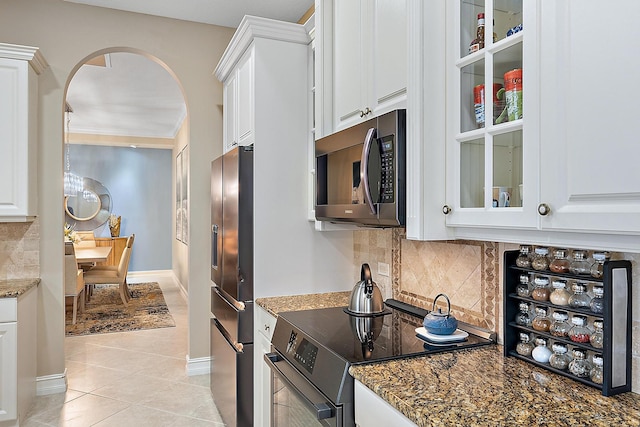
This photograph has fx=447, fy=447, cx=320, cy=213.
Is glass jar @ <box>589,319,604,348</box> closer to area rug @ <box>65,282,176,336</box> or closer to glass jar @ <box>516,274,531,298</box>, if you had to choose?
glass jar @ <box>516,274,531,298</box>

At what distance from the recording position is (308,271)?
261 centimetres

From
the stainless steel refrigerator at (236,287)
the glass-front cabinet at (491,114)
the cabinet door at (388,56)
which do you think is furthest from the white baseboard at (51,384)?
the glass-front cabinet at (491,114)

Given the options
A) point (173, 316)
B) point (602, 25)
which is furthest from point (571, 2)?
point (173, 316)

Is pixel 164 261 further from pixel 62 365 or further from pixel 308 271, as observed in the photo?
pixel 308 271

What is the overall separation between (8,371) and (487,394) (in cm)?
275

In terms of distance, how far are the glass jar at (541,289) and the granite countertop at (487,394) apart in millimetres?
214

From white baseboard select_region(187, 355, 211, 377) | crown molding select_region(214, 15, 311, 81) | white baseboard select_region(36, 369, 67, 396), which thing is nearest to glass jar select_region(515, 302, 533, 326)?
crown molding select_region(214, 15, 311, 81)

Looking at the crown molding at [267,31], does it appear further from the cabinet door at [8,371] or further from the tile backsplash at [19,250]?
the cabinet door at [8,371]

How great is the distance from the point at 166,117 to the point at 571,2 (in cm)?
691

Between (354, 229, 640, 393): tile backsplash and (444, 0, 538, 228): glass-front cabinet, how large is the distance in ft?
1.09

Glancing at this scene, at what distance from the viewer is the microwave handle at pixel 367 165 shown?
156 centimetres

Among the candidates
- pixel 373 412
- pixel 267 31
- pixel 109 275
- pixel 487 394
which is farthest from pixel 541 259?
pixel 109 275

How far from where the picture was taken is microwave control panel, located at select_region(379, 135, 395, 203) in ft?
5.00

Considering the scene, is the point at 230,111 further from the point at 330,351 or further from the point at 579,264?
the point at 579,264
